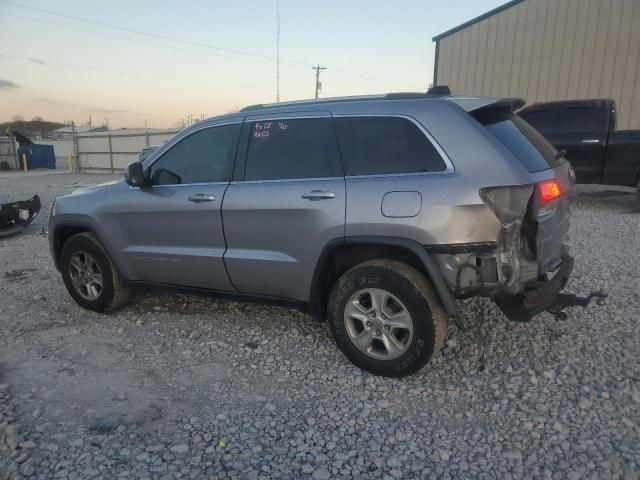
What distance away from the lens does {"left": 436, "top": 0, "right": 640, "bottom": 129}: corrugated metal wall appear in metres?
12.0

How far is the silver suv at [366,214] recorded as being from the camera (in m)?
2.73

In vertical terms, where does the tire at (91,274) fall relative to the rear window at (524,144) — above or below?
below

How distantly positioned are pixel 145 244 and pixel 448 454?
286 cm

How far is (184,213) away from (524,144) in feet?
8.29

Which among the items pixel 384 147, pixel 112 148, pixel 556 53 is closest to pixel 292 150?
pixel 384 147

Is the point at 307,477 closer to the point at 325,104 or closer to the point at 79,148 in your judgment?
the point at 325,104

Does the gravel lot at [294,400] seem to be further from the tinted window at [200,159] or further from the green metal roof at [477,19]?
the green metal roof at [477,19]

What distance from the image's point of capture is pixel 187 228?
3.70 metres

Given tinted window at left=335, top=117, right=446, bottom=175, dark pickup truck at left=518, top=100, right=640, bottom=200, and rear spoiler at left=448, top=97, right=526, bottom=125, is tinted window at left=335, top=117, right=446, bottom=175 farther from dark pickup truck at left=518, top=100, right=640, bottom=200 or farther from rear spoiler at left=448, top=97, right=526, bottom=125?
dark pickup truck at left=518, top=100, right=640, bottom=200

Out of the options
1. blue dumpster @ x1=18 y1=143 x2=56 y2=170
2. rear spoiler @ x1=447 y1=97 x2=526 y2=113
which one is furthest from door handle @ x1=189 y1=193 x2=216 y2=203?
blue dumpster @ x1=18 y1=143 x2=56 y2=170

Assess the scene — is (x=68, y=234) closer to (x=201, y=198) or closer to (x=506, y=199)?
(x=201, y=198)

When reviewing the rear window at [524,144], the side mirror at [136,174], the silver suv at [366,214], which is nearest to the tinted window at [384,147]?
the silver suv at [366,214]

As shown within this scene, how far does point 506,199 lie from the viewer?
267 centimetres

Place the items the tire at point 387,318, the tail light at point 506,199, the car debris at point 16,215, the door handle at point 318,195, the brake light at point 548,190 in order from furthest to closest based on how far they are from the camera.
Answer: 1. the car debris at point 16,215
2. the door handle at point 318,195
3. the tire at point 387,318
4. the brake light at point 548,190
5. the tail light at point 506,199
